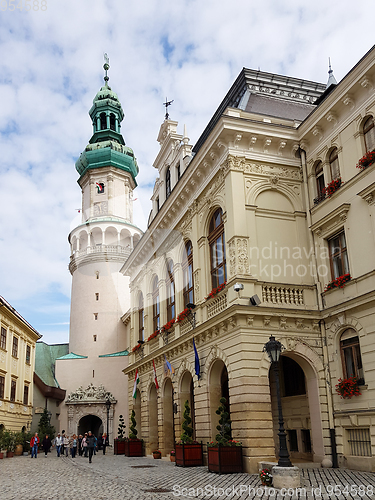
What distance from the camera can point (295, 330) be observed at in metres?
20.0

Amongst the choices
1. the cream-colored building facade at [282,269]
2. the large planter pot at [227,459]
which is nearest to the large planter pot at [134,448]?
the cream-colored building facade at [282,269]

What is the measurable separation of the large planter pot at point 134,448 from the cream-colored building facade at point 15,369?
1121cm

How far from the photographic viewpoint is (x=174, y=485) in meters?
15.4

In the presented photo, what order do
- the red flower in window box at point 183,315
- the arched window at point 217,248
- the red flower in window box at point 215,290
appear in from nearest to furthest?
1. the red flower in window box at point 215,290
2. the arched window at point 217,248
3. the red flower in window box at point 183,315

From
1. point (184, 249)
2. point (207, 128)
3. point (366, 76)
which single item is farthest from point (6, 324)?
point (366, 76)

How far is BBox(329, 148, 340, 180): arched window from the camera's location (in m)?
20.5

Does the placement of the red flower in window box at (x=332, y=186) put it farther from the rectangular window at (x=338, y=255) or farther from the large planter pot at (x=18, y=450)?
the large planter pot at (x=18, y=450)

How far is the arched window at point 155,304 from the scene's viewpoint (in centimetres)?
3146

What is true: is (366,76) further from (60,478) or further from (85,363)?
(85,363)

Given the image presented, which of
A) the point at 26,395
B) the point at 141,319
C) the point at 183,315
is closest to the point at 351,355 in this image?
the point at 183,315

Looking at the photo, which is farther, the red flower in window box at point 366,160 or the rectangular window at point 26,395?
the rectangular window at point 26,395

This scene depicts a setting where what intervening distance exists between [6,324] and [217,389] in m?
22.6

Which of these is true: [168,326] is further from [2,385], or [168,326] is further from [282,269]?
[2,385]

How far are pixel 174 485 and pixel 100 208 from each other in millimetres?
41668
